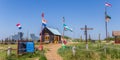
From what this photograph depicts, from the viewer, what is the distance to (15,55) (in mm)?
20375

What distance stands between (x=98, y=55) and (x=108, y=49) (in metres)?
3.17

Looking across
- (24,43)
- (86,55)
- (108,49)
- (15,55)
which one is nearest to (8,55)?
(15,55)

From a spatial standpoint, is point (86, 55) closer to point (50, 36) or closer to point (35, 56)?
point (35, 56)

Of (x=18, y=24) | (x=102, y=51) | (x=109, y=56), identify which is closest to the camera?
(x=109, y=56)

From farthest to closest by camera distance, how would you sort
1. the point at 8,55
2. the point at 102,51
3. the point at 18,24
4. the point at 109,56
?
the point at 18,24 < the point at 102,51 < the point at 109,56 < the point at 8,55

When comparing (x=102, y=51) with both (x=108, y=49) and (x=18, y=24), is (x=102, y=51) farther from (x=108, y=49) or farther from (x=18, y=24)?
(x=18, y=24)

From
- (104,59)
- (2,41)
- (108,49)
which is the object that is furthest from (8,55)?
(2,41)

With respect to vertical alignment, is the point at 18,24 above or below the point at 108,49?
above

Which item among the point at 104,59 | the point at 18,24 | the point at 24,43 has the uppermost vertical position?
the point at 18,24

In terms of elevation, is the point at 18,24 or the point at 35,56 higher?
the point at 18,24

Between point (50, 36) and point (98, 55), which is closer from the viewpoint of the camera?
point (98, 55)

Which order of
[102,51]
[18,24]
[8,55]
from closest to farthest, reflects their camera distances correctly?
[8,55] < [102,51] < [18,24]

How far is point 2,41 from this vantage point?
47.7 meters

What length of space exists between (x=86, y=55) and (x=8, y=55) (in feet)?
22.6
